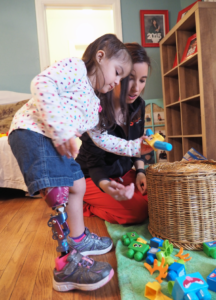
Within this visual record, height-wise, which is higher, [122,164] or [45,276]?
[122,164]

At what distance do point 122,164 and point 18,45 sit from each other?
204cm

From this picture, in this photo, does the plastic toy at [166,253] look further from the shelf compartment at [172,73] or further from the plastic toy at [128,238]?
the shelf compartment at [172,73]

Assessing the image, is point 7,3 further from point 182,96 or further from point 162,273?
point 162,273

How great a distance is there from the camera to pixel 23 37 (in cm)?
255

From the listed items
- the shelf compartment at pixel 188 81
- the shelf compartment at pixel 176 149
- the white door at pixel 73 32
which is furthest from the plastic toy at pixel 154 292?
the white door at pixel 73 32

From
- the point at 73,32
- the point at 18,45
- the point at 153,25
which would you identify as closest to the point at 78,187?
the point at 18,45

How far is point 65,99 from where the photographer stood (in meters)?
0.71

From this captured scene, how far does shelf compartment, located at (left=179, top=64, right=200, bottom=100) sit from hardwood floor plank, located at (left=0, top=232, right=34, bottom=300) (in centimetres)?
159

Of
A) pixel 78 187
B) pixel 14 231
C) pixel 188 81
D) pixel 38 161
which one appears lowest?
pixel 14 231

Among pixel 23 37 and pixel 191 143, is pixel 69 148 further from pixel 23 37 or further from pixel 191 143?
pixel 23 37

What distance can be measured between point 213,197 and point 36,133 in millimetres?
636

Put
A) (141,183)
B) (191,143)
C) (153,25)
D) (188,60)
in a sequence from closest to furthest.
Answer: (141,183) → (188,60) → (191,143) → (153,25)

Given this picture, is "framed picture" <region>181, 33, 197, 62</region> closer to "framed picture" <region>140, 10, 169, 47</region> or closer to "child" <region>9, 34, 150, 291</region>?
"framed picture" <region>140, 10, 169, 47</region>

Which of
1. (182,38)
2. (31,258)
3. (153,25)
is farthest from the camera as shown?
(153,25)
